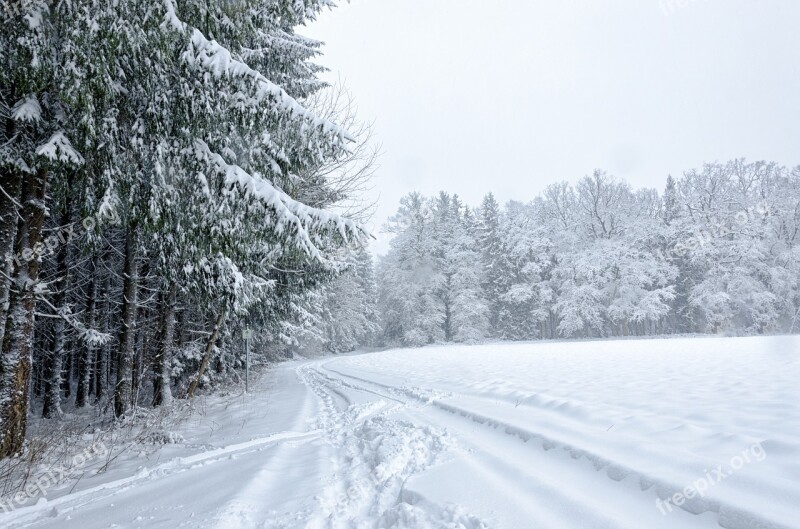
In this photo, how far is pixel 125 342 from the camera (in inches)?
317

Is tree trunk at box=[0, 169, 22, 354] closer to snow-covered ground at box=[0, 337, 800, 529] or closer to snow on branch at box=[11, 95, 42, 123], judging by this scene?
snow on branch at box=[11, 95, 42, 123]

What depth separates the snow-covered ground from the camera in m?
2.76

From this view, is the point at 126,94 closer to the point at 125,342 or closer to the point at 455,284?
the point at 125,342

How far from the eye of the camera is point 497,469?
371 centimetres

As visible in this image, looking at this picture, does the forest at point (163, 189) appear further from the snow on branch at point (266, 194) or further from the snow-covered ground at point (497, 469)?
the snow-covered ground at point (497, 469)
